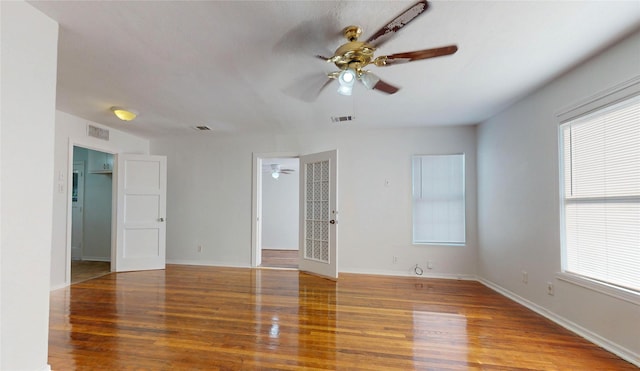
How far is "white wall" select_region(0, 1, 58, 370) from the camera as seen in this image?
160 cm

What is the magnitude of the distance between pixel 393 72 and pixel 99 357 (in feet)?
10.9

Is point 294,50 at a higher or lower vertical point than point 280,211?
higher

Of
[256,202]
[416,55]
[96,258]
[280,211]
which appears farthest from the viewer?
[280,211]

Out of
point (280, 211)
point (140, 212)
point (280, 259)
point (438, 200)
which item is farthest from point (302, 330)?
point (280, 211)

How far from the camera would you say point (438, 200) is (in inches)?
181

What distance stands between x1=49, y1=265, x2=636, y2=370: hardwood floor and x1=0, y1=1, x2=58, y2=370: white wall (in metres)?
0.49

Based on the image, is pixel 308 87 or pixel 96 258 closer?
pixel 308 87

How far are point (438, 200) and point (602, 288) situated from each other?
240cm

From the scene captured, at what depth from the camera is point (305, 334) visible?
2467 millimetres

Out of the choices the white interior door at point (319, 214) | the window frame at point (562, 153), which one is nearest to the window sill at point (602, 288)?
the window frame at point (562, 153)

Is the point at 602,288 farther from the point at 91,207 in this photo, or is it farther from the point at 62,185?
the point at 91,207

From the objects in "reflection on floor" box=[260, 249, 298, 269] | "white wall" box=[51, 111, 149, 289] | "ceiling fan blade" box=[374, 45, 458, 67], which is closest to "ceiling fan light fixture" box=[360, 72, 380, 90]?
"ceiling fan blade" box=[374, 45, 458, 67]

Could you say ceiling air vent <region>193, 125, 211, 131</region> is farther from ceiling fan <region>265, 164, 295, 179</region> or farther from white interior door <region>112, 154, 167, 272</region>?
ceiling fan <region>265, 164, 295, 179</region>

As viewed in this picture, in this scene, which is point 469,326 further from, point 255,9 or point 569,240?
point 255,9
